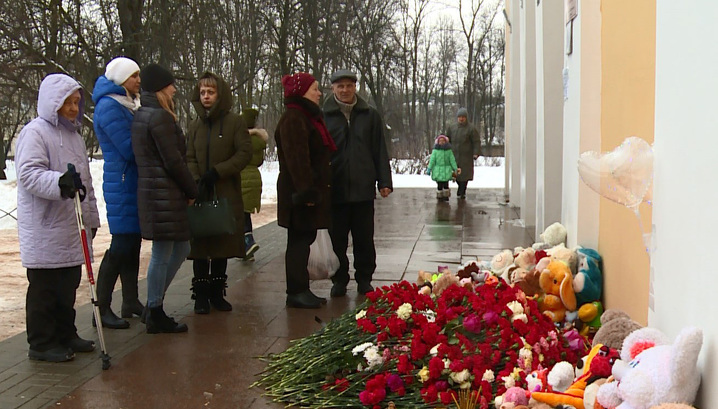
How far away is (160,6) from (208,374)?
14.2 m

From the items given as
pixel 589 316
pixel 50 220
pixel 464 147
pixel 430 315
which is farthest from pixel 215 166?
pixel 464 147

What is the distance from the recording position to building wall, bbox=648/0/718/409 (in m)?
2.54

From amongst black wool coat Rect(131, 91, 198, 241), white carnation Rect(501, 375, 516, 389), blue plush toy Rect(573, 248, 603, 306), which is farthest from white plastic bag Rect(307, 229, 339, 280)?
white carnation Rect(501, 375, 516, 389)

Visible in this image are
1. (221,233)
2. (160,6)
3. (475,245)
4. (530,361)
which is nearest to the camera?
(530,361)

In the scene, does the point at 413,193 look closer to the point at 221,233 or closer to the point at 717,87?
the point at 221,233

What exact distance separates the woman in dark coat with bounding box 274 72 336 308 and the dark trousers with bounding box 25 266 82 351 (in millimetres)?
1756

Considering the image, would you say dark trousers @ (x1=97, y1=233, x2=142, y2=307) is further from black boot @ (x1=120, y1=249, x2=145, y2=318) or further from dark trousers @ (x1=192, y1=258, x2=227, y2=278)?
dark trousers @ (x1=192, y1=258, x2=227, y2=278)

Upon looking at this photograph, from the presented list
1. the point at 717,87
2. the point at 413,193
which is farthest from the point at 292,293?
the point at 413,193

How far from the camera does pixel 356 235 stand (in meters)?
6.75

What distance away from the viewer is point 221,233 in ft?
19.6

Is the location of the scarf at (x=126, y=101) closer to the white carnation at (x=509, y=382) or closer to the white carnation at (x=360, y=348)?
the white carnation at (x=360, y=348)

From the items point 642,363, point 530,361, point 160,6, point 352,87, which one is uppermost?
point 160,6

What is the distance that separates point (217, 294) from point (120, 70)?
6.28 feet

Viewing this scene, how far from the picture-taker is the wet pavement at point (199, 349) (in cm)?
422
